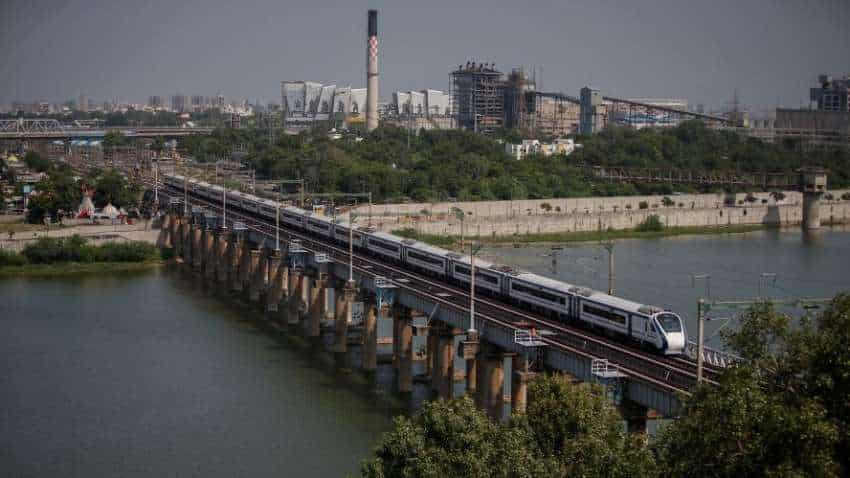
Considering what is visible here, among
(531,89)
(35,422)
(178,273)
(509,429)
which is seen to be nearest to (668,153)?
(531,89)

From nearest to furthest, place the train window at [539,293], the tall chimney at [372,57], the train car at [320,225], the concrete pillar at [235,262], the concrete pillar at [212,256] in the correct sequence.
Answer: the train window at [539,293], the train car at [320,225], the concrete pillar at [235,262], the concrete pillar at [212,256], the tall chimney at [372,57]

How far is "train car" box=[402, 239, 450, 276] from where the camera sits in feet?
69.5

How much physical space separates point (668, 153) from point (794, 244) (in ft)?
83.7

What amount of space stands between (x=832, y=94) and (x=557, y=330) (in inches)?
3013

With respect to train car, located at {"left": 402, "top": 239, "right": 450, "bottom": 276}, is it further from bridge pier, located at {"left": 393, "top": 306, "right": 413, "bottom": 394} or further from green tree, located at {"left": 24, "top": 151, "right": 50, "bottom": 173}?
green tree, located at {"left": 24, "top": 151, "right": 50, "bottom": 173}

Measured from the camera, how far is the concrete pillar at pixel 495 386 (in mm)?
16344

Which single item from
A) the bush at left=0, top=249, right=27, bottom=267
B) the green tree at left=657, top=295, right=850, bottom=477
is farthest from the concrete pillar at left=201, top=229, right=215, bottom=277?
the green tree at left=657, top=295, right=850, bottom=477

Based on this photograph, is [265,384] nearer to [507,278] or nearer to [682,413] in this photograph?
[507,278]

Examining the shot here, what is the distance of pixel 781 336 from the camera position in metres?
9.94

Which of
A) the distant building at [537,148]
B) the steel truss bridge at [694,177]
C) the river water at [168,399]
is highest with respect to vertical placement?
the distant building at [537,148]

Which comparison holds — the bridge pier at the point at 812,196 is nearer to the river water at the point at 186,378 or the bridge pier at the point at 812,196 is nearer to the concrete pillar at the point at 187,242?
the river water at the point at 186,378

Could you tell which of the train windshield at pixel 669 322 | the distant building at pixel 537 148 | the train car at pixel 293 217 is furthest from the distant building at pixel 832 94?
the train windshield at pixel 669 322

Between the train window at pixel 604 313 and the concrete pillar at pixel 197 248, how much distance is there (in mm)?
20135

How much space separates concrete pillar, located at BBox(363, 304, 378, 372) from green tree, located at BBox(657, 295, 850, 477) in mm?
11333
